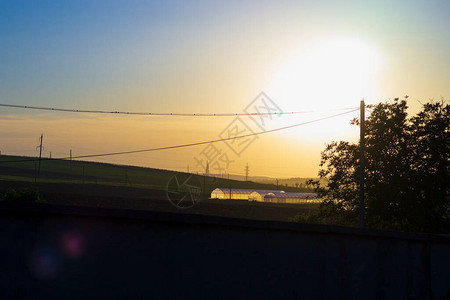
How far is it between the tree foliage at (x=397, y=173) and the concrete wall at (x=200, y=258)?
18.1 meters

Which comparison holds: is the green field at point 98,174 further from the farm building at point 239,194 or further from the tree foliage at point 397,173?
the tree foliage at point 397,173

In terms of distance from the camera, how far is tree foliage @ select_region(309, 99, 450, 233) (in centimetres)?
2902

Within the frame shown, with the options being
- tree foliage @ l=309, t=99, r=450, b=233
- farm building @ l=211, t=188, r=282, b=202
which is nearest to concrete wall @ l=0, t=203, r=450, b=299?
tree foliage @ l=309, t=99, r=450, b=233

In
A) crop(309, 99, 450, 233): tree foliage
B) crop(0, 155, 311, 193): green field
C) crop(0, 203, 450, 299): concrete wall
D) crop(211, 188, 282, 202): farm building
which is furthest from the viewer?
crop(0, 155, 311, 193): green field

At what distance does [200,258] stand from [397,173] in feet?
78.4

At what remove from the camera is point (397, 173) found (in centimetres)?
2947

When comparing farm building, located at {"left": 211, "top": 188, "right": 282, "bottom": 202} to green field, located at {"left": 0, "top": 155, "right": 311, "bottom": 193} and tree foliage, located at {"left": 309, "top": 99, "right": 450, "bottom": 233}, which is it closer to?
green field, located at {"left": 0, "top": 155, "right": 311, "bottom": 193}

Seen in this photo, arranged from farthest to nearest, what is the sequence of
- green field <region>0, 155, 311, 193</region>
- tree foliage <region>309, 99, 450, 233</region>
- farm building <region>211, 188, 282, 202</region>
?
green field <region>0, 155, 311, 193</region> → farm building <region>211, 188, 282, 202</region> → tree foliage <region>309, 99, 450, 233</region>

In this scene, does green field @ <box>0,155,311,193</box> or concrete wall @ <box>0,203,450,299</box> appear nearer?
concrete wall @ <box>0,203,450,299</box>

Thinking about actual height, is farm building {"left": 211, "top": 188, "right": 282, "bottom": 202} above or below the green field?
below

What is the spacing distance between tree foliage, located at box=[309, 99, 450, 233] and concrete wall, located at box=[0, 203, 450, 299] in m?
18.1

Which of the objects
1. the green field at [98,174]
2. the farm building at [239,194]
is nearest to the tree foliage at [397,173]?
the farm building at [239,194]

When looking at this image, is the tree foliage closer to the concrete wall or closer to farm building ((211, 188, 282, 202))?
the concrete wall

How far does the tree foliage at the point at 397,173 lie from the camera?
2902cm
